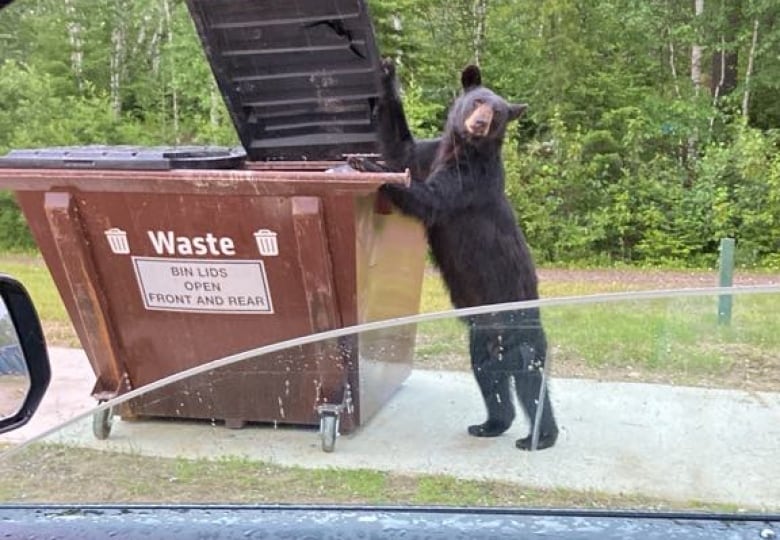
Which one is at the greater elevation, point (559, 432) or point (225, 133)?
point (559, 432)

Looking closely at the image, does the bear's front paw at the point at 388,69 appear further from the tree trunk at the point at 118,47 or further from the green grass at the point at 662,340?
the tree trunk at the point at 118,47

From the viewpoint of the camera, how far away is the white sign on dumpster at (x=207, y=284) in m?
4.10

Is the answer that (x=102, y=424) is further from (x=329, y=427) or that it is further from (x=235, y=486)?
(x=329, y=427)

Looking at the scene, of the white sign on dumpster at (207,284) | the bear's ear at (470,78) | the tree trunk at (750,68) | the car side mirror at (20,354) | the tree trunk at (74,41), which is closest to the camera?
the car side mirror at (20,354)

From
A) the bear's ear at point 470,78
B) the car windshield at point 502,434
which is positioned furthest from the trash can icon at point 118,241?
the car windshield at point 502,434

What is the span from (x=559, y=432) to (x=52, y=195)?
3.09 metres

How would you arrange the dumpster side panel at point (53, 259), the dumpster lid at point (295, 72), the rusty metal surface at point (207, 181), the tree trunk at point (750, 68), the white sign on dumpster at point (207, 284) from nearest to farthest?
the rusty metal surface at point (207, 181) → the white sign on dumpster at point (207, 284) → the dumpster side panel at point (53, 259) → the dumpster lid at point (295, 72) → the tree trunk at point (750, 68)

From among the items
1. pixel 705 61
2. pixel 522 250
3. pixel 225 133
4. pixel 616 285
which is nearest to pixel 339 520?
pixel 522 250

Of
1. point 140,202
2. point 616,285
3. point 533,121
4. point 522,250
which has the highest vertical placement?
point 140,202

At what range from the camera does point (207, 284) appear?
13.6 feet

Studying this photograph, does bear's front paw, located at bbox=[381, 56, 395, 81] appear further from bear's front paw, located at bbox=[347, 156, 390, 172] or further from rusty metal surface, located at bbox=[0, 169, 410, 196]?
rusty metal surface, located at bbox=[0, 169, 410, 196]

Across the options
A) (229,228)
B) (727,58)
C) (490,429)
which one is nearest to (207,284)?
(229,228)

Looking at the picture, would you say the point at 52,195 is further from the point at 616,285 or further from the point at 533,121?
the point at 533,121

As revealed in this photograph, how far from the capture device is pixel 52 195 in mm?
4113
